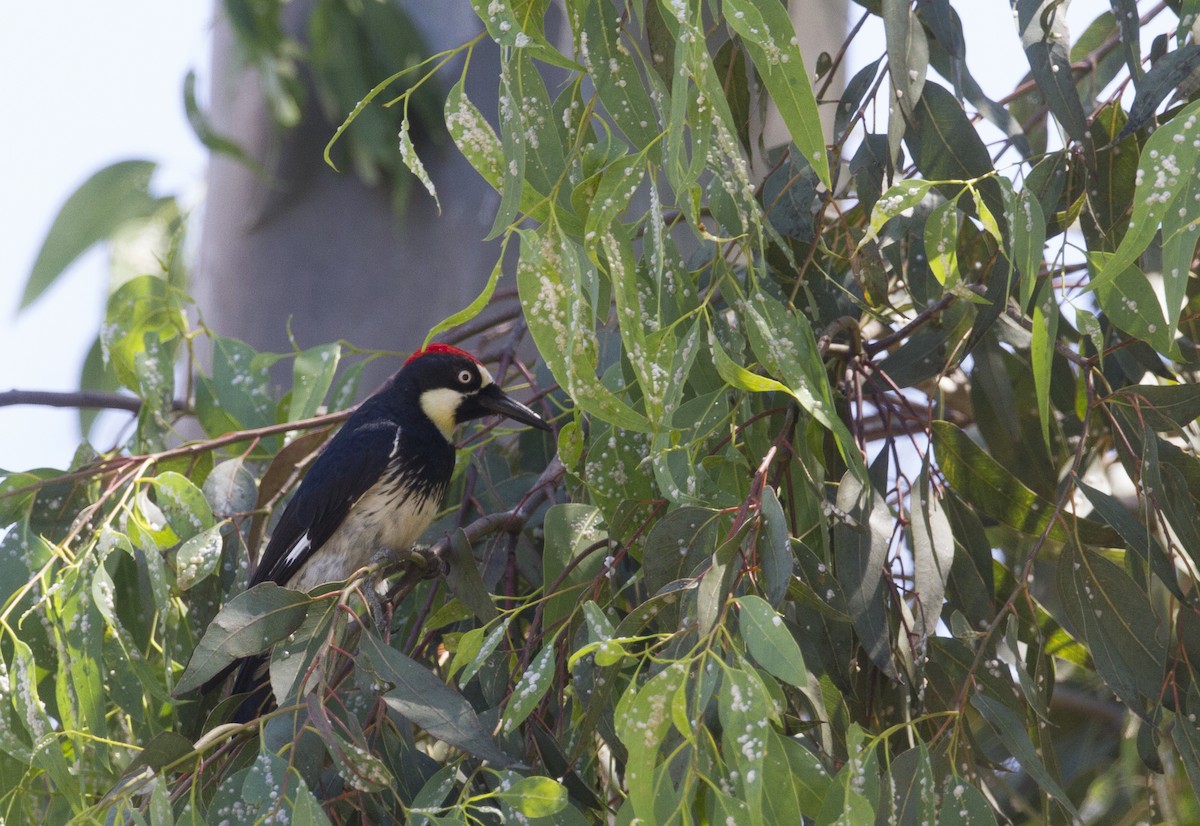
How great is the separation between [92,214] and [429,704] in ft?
7.64

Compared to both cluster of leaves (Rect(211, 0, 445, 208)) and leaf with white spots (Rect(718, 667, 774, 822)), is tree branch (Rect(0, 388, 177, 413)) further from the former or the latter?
leaf with white spots (Rect(718, 667, 774, 822))

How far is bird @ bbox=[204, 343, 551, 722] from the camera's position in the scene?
1896 millimetres

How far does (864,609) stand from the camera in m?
1.18

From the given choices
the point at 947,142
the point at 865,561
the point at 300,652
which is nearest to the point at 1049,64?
the point at 947,142

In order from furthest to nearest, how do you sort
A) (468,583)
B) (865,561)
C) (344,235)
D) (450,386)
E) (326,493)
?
1. (344,235)
2. (450,386)
3. (326,493)
4. (468,583)
5. (865,561)

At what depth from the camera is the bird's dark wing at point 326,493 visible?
1869mm

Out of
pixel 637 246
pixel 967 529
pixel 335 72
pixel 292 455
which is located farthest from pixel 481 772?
pixel 335 72

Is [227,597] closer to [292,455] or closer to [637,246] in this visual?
[292,455]

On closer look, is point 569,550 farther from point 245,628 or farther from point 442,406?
point 442,406

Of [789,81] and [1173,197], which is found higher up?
[789,81]

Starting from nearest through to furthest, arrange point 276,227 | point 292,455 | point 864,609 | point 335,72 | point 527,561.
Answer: point 864,609 → point 527,561 → point 292,455 → point 335,72 → point 276,227

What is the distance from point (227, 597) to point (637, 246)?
0.94 m

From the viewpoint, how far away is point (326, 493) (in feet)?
6.28

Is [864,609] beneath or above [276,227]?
beneath
